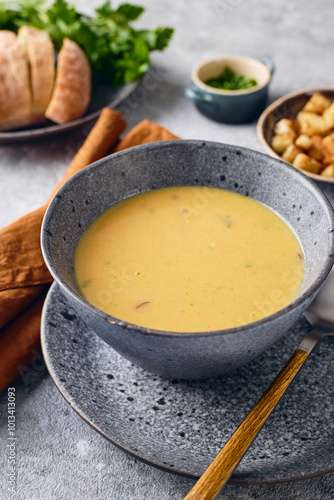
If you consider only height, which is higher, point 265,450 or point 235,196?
point 235,196

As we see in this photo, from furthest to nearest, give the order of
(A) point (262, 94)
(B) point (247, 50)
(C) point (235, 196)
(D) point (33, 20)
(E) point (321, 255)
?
(B) point (247, 50)
(D) point (33, 20)
(A) point (262, 94)
(C) point (235, 196)
(E) point (321, 255)

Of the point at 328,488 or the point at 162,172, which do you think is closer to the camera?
the point at 328,488

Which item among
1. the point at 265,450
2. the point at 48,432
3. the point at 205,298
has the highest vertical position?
the point at 205,298

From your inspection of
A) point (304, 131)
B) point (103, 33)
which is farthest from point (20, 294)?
point (103, 33)

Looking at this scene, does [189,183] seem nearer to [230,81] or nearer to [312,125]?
[312,125]

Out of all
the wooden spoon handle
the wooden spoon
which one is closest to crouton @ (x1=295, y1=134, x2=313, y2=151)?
the wooden spoon

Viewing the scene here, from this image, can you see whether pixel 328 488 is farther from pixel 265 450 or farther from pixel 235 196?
pixel 235 196

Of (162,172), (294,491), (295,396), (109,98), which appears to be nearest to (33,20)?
(109,98)

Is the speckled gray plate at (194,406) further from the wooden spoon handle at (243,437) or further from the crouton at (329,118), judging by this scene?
the crouton at (329,118)

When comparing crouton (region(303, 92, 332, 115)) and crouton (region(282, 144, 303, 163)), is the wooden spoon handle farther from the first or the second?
crouton (region(303, 92, 332, 115))
